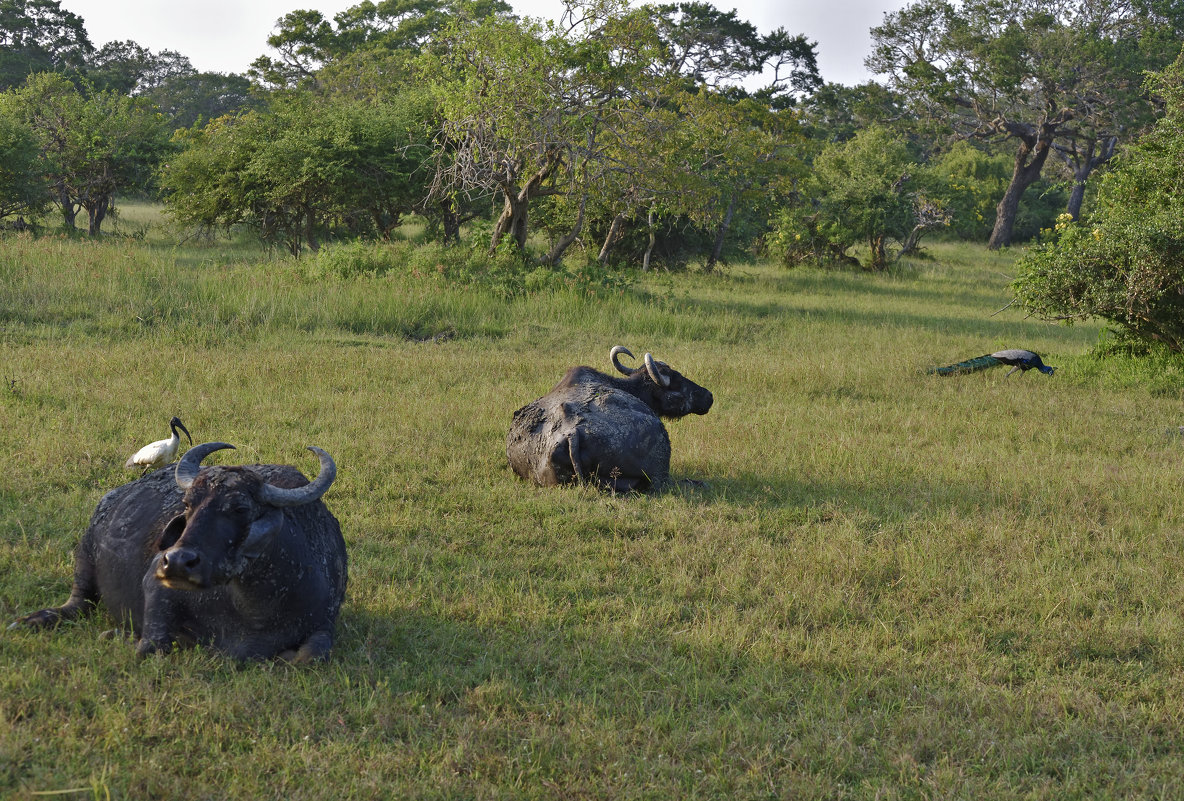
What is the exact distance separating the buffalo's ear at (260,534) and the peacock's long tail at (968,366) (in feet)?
32.0

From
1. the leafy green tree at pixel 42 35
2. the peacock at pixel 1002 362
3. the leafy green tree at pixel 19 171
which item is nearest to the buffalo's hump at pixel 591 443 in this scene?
the peacock at pixel 1002 362

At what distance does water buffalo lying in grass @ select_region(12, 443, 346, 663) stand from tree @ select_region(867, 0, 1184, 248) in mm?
29867

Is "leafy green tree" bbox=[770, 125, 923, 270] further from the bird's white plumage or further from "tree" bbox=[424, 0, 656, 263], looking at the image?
the bird's white plumage

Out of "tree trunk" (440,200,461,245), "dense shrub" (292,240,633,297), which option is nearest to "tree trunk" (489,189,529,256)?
"dense shrub" (292,240,633,297)

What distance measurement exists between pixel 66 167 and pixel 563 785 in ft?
71.2

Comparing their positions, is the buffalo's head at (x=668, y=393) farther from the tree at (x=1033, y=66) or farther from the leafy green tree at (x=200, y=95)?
the leafy green tree at (x=200, y=95)

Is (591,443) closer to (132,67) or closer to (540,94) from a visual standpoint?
(540,94)

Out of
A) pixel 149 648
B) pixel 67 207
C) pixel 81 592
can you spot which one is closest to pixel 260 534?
pixel 149 648

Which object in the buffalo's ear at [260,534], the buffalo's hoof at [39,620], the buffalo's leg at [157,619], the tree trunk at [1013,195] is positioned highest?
the tree trunk at [1013,195]

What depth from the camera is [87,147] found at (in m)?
21.2

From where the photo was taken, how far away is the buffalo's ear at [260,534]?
12.3 feet

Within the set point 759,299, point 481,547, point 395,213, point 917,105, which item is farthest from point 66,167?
point 917,105

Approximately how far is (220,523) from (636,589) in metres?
2.36

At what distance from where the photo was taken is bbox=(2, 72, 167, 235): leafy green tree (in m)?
21.1
